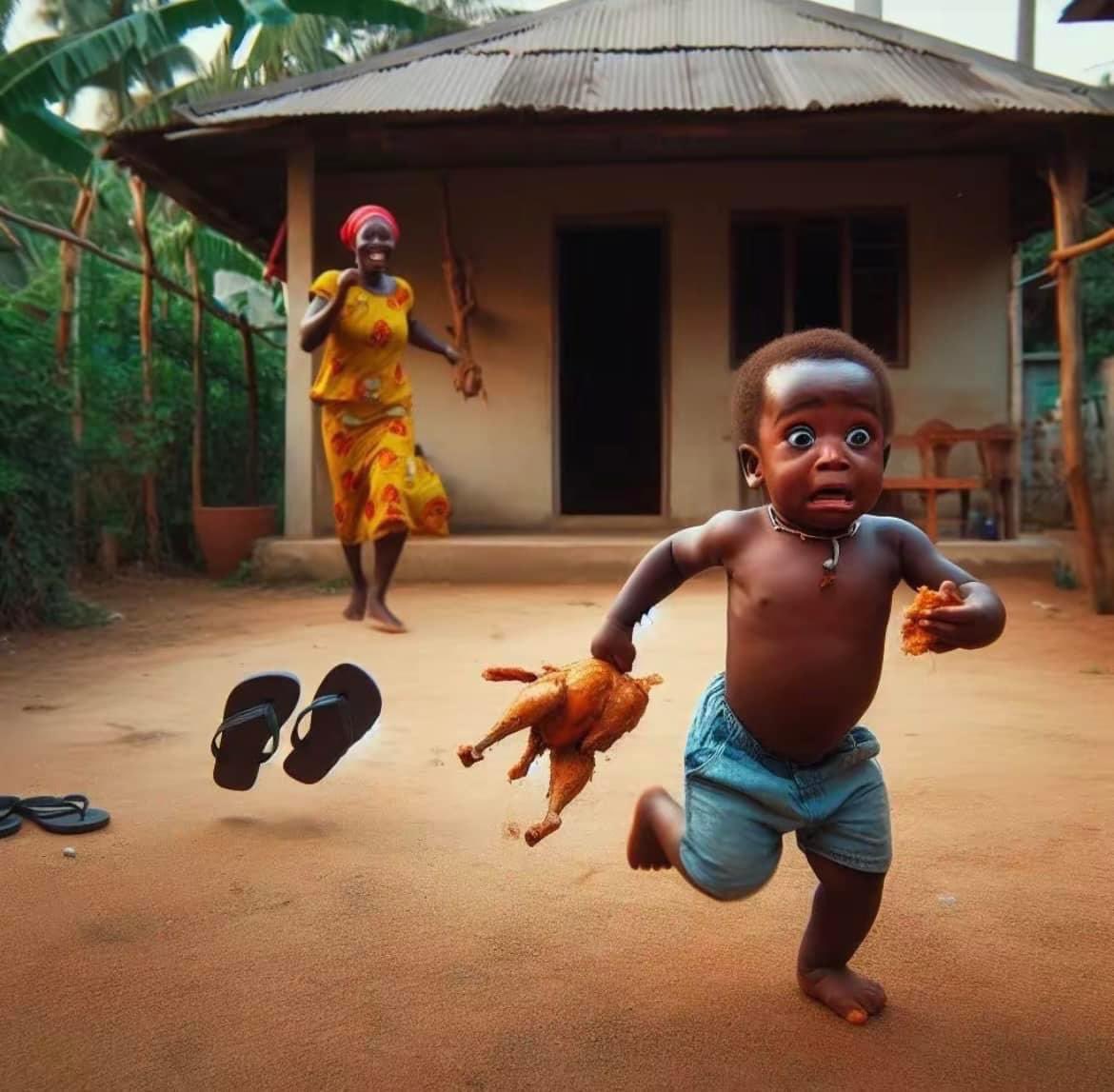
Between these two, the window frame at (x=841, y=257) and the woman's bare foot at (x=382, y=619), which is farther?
the window frame at (x=841, y=257)

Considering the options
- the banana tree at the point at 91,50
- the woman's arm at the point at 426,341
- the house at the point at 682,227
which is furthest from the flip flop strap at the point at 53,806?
the banana tree at the point at 91,50

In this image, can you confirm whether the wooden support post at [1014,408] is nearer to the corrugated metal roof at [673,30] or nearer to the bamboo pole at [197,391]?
the corrugated metal roof at [673,30]

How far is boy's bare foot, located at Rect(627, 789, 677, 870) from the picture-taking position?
1842 millimetres

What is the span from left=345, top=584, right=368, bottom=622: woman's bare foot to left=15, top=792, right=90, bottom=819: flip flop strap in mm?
3301

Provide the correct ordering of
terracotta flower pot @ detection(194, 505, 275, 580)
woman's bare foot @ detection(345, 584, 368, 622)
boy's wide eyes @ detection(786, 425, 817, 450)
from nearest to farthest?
boy's wide eyes @ detection(786, 425, 817, 450)
woman's bare foot @ detection(345, 584, 368, 622)
terracotta flower pot @ detection(194, 505, 275, 580)

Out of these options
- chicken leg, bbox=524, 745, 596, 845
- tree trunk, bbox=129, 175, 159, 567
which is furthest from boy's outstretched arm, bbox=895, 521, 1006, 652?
tree trunk, bbox=129, 175, 159, 567

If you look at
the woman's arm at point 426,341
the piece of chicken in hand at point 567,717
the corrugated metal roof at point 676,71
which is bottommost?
the piece of chicken in hand at point 567,717

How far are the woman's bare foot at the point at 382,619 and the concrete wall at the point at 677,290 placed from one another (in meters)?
3.29

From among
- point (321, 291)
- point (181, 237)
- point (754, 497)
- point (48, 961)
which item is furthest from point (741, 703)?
point (181, 237)

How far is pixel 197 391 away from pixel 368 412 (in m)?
3.71

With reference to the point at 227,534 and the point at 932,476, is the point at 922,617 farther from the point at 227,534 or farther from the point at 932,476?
the point at 227,534

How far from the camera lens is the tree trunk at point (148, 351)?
8.30 m

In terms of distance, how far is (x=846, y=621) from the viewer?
172 centimetres

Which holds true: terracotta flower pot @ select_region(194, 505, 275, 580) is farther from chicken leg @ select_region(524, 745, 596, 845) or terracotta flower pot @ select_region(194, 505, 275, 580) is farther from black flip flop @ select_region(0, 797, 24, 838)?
chicken leg @ select_region(524, 745, 596, 845)
